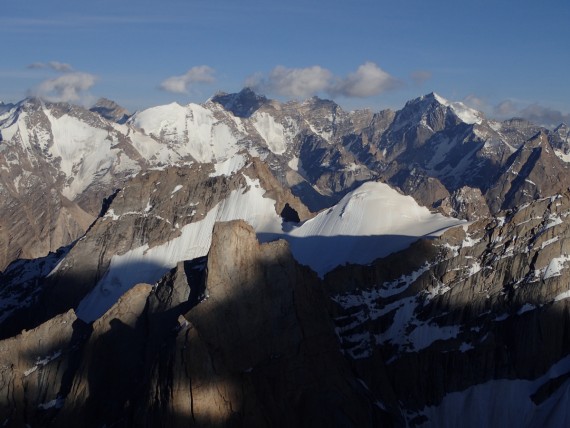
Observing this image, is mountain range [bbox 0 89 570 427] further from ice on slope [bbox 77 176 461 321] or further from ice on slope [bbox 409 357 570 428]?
ice on slope [bbox 77 176 461 321]

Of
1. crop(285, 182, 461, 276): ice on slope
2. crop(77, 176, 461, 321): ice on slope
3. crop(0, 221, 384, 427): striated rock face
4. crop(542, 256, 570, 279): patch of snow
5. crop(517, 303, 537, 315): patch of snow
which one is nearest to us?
crop(0, 221, 384, 427): striated rock face

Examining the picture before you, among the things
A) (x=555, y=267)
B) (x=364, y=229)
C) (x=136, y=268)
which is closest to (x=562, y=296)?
(x=555, y=267)

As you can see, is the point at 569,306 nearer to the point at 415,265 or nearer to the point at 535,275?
the point at 535,275

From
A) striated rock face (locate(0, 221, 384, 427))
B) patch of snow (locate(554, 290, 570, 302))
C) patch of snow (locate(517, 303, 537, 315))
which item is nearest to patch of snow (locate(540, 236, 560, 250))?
patch of snow (locate(554, 290, 570, 302))

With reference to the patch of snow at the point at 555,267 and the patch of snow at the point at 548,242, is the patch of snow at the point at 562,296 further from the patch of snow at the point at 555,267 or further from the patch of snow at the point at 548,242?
the patch of snow at the point at 548,242

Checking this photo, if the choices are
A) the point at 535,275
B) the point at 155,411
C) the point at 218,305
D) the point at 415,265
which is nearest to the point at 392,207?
the point at 415,265
